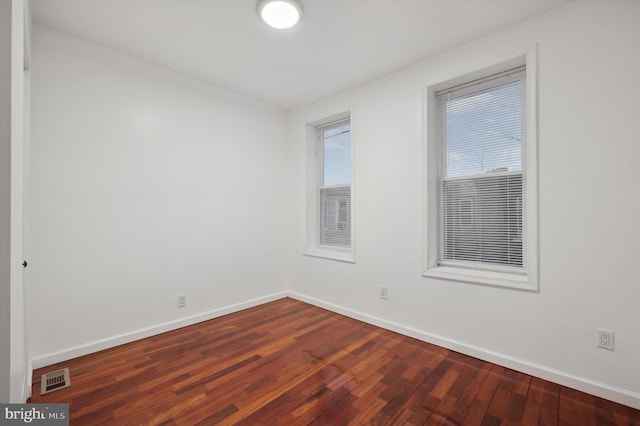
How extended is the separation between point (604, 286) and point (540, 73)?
161 cm

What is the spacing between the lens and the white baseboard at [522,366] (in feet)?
6.29

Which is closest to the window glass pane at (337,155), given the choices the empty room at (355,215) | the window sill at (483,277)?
the empty room at (355,215)

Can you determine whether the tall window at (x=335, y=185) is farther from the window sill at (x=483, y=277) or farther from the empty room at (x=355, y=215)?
the window sill at (x=483, y=277)

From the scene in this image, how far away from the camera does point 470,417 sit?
5.84 ft

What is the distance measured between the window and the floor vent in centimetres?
264

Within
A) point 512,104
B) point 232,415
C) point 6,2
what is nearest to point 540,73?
point 512,104

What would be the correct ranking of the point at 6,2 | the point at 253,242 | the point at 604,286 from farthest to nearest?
the point at 253,242 < the point at 604,286 < the point at 6,2

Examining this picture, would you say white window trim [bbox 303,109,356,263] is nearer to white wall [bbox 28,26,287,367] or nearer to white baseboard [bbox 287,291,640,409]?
white wall [bbox 28,26,287,367]

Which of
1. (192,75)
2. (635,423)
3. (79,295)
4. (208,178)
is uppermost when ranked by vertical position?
(192,75)

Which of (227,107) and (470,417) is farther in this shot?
(227,107)

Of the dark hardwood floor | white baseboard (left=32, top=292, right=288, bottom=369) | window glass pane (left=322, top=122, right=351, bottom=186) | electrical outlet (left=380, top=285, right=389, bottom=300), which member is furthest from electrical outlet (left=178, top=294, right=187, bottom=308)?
window glass pane (left=322, top=122, right=351, bottom=186)

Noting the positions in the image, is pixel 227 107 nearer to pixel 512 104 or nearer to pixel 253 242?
pixel 253 242

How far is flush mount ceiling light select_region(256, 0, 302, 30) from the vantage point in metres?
2.07

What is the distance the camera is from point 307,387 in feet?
6.83
